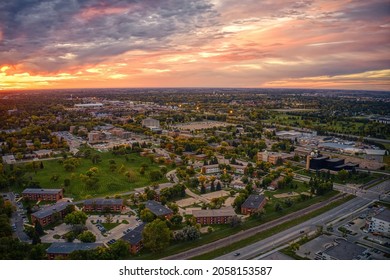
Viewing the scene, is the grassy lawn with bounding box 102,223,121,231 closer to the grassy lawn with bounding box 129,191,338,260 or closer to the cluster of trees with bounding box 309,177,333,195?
the grassy lawn with bounding box 129,191,338,260

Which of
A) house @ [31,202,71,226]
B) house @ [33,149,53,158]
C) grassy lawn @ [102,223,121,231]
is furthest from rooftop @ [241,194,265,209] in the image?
house @ [33,149,53,158]

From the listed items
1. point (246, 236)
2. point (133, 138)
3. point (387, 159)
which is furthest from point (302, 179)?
point (133, 138)

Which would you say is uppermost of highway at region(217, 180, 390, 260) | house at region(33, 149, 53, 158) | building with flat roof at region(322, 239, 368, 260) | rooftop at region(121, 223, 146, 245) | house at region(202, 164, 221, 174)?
house at region(33, 149, 53, 158)

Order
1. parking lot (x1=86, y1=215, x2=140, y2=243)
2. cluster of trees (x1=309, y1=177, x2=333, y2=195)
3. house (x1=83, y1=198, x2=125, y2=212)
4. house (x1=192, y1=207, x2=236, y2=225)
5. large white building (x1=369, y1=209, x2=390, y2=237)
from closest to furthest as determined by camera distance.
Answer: large white building (x1=369, y1=209, x2=390, y2=237) < parking lot (x1=86, y1=215, x2=140, y2=243) < house (x1=192, y1=207, x2=236, y2=225) < house (x1=83, y1=198, x2=125, y2=212) < cluster of trees (x1=309, y1=177, x2=333, y2=195)

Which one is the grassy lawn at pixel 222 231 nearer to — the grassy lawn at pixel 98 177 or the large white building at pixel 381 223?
the large white building at pixel 381 223

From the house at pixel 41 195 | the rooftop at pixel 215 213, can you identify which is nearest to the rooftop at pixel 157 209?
the rooftop at pixel 215 213

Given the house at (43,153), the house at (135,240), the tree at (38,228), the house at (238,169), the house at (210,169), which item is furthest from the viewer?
the house at (43,153)
